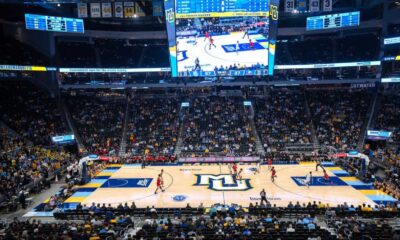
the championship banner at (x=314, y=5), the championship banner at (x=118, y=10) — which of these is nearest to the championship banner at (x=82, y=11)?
the championship banner at (x=118, y=10)

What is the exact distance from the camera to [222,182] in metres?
27.4

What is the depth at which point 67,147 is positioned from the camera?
38.7 m

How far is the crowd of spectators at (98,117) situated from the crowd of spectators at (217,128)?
907cm

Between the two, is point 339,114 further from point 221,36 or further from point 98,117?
point 98,117

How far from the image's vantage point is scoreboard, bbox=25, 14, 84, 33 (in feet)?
105

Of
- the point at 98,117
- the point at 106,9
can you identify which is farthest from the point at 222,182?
the point at 98,117

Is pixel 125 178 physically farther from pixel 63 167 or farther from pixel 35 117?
pixel 35 117

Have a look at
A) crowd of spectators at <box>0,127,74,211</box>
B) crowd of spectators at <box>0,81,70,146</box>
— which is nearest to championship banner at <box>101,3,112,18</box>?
crowd of spectators at <box>0,127,74,211</box>

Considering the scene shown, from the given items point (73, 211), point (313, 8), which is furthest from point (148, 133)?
point (313, 8)

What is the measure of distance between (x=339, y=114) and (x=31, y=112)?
39.2m

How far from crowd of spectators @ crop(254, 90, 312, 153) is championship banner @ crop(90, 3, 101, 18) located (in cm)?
2301

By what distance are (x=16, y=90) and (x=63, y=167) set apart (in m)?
16.3

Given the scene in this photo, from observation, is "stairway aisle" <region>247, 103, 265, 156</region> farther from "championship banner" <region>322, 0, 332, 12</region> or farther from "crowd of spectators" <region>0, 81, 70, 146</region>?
"crowd of spectators" <region>0, 81, 70, 146</region>

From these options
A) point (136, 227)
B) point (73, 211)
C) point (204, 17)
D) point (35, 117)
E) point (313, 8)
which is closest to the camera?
point (136, 227)
